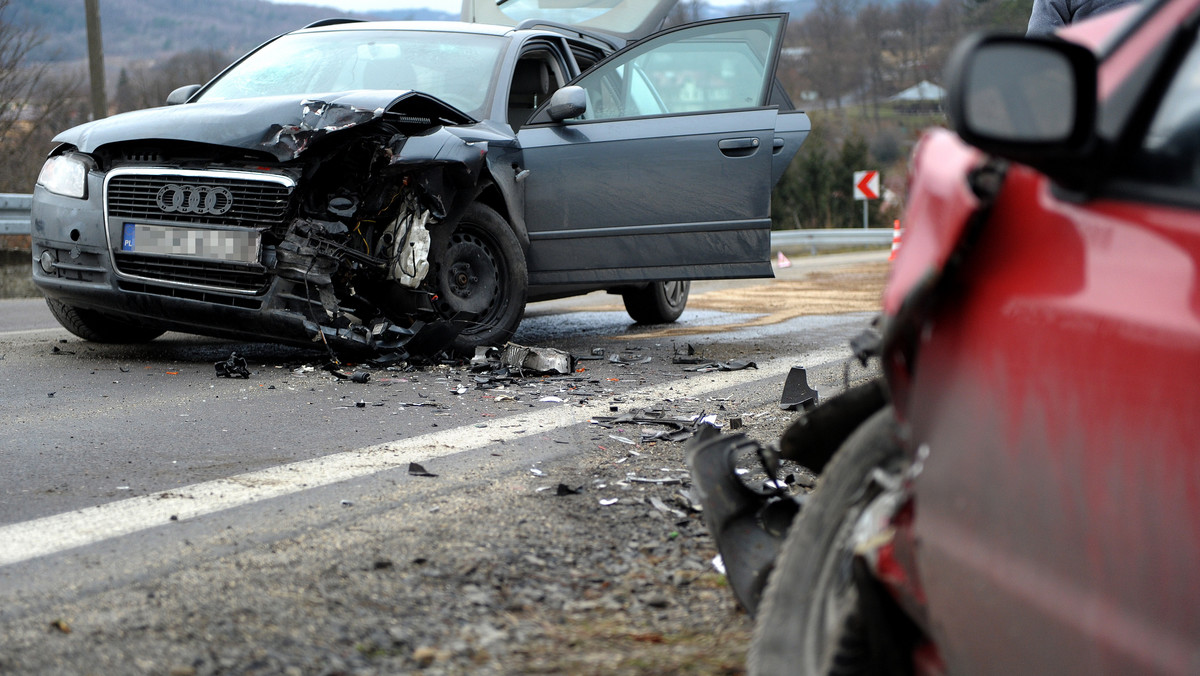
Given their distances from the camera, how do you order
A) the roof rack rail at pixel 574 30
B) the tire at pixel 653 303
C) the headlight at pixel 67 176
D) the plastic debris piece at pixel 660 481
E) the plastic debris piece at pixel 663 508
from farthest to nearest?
the tire at pixel 653 303 → the roof rack rail at pixel 574 30 → the headlight at pixel 67 176 → the plastic debris piece at pixel 660 481 → the plastic debris piece at pixel 663 508

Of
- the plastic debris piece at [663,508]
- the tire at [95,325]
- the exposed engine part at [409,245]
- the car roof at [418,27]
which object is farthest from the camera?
the car roof at [418,27]

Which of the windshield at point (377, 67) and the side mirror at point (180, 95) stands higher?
the windshield at point (377, 67)

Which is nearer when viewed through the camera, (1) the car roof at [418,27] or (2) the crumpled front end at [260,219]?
(2) the crumpled front end at [260,219]

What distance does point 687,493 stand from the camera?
333 cm

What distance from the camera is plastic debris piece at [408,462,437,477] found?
351cm

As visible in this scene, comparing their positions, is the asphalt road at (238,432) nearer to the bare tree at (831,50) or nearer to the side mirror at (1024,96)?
the side mirror at (1024,96)

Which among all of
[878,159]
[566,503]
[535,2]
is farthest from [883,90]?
[566,503]

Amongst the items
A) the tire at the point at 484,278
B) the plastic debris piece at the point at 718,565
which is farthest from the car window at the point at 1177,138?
the tire at the point at 484,278

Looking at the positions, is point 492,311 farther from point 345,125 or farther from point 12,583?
point 12,583

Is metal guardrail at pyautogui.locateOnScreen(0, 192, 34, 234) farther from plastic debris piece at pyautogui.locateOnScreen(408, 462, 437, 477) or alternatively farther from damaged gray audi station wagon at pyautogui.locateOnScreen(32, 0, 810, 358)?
plastic debris piece at pyautogui.locateOnScreen(408, 462, 437, 477)

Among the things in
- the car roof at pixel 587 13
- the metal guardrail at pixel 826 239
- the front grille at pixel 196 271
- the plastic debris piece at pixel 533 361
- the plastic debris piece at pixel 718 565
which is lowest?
the metal guardrail at pixel 826 239

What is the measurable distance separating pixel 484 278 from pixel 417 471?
8.80 ft

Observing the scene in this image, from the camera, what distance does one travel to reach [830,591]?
5.74 ft

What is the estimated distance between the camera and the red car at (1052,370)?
3.98ft
